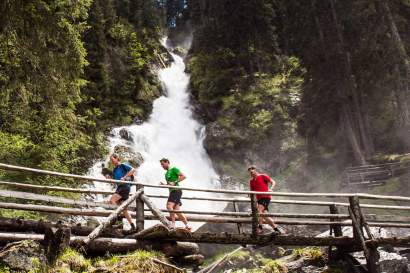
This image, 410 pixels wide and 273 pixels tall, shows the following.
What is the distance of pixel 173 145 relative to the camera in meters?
30.6

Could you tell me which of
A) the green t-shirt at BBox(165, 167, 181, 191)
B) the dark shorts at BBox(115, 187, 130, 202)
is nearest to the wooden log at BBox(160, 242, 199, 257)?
the green t-shirt at BBox(165, 167, 181, 191)

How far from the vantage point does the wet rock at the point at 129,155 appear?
2614 centimetres

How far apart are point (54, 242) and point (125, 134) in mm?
21923

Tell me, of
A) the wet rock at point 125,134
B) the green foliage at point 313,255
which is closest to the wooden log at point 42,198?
the green foliage at point 313,255

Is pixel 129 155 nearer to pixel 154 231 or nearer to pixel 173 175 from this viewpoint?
pixel 173 175

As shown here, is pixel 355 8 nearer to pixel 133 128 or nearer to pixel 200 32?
pixel 133 128

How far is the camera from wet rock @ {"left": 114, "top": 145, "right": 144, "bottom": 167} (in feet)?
85.7

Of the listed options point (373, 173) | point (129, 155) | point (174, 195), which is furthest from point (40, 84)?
point (373, 173)

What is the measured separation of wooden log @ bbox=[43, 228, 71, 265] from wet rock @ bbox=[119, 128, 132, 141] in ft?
71.1

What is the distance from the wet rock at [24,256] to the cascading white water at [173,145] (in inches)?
648

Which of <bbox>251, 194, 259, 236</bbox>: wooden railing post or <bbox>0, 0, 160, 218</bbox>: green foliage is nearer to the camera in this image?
<bbox>251, 194, 259, 236</bbox>: wooden railing post

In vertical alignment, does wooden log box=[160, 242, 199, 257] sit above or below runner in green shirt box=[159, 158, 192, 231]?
below

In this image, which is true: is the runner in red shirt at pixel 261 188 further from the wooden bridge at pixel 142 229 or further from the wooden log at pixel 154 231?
the wooden log at pixel 154 231

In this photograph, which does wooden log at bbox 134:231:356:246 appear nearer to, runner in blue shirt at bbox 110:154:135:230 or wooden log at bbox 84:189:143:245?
wooden log at bbox 84:189:143:245
